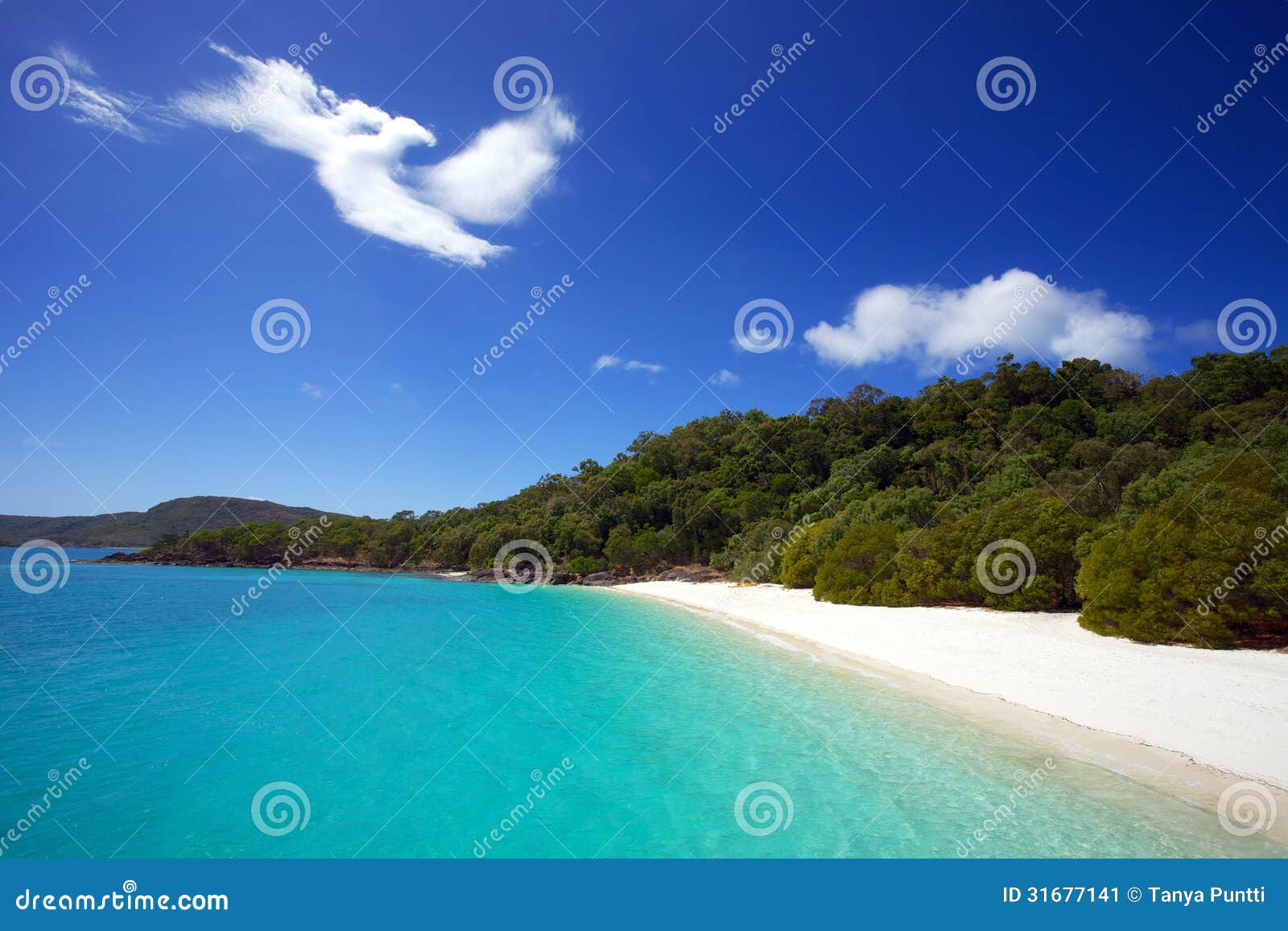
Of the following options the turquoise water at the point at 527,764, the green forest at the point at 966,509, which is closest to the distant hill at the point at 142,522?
the green forest at the point at 966,509

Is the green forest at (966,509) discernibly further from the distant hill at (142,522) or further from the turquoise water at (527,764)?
the distant hill at (142,522)

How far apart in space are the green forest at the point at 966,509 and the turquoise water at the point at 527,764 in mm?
8895

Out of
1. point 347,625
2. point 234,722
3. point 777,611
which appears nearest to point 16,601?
point 347,625

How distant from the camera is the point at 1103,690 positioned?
1193 centimetres

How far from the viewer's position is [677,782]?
922 cm

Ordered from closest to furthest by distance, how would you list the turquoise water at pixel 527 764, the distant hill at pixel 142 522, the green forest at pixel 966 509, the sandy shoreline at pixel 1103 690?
the turquoise water at pixel 527 764 < the sandy shoreline at pixel 1103 690 < the green forest at pixel 966 509 < the distant hill at pixel 142 522

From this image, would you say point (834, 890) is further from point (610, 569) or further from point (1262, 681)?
point (610, 569)

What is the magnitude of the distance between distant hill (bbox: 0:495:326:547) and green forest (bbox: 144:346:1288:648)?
2405 centimetres

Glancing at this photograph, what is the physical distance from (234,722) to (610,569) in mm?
56271

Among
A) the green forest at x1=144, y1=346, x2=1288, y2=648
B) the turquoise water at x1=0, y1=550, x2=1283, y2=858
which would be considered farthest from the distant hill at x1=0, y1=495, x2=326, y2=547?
the turquoise water at x1=0, y1=550, x2=1283, y2=858

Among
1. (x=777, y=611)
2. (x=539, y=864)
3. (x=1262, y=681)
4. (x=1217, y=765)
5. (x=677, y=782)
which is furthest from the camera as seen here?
(x=777, y=611)

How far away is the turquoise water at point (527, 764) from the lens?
7266 mm

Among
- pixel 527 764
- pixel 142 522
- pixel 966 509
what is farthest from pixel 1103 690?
pixel 142 522

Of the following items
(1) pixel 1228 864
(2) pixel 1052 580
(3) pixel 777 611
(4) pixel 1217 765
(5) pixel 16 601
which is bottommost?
(5) pixel 16 601
